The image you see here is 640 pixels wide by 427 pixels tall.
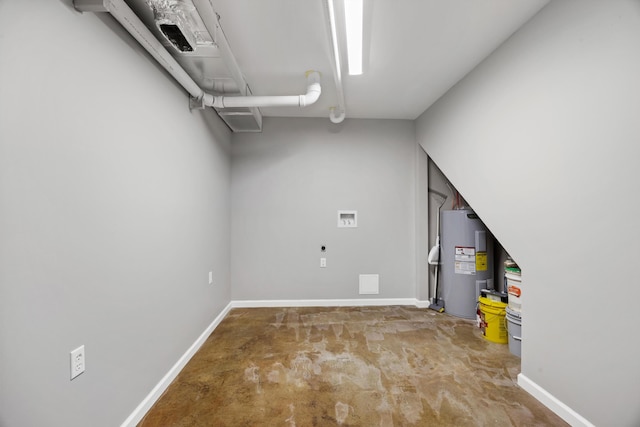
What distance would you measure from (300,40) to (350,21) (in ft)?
1.48

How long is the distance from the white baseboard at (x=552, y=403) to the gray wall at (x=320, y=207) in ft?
5.85

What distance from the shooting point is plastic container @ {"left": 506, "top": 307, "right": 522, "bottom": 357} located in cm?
221

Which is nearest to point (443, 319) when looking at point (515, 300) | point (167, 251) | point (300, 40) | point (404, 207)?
point (515, 300)

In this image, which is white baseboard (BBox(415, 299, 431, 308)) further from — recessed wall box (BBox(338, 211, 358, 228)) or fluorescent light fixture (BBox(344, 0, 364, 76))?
fluorescent light fixture (BBox(344, 0, 364, 76))

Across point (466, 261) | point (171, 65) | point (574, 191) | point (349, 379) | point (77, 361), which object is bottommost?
point (349, 379)

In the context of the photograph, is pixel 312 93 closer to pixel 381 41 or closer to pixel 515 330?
pixel 381 41

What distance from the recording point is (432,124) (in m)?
3.16

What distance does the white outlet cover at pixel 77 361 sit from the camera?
45.1 inches

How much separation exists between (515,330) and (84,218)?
3.18 m

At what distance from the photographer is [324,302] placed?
11.6ft

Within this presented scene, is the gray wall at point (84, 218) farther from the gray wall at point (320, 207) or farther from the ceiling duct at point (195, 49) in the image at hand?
the gray wall at point (320, 207)

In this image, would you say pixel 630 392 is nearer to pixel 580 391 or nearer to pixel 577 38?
pixel 580 391

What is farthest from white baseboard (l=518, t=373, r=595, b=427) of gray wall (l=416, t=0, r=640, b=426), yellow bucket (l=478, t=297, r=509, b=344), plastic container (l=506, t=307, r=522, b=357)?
yellow bucket (l=478, t=297, r=509, b=344)

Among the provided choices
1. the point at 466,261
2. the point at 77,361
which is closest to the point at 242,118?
the point at 77,361
